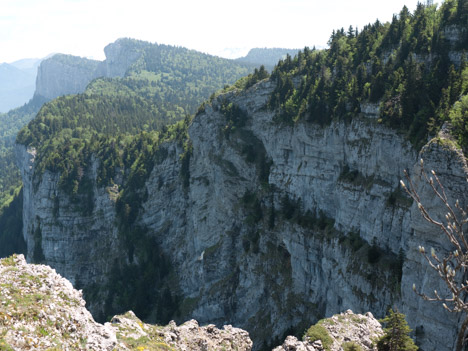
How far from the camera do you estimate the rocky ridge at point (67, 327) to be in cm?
2161

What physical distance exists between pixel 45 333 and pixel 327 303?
153 feet

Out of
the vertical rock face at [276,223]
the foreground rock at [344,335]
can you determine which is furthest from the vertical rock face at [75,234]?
the foreground rock at [344,335]

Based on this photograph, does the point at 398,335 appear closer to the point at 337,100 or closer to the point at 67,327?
the point at 67,327

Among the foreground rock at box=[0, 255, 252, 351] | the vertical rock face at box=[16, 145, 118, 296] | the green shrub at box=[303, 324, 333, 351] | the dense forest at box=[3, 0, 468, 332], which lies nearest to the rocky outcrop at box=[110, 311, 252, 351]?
the foreground rock at box=[0, 255, 252, 351]

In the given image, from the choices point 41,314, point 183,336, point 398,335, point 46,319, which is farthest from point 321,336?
point 41,314

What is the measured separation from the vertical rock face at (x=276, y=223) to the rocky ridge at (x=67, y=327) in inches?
411

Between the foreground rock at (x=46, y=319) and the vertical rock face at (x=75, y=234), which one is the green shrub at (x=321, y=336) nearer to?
the foreground rock at (x=46, y=319)

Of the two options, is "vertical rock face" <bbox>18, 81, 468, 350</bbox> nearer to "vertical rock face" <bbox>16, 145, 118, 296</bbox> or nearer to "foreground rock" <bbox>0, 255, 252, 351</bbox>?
"vertical rock face" <bbox>16, 145, 118, 296</bbox>

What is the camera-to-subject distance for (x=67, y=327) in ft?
78.1

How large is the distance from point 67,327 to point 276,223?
52.7 m

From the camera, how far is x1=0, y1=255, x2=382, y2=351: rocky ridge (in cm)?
2161

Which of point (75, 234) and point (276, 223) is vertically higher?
point (276, 223)

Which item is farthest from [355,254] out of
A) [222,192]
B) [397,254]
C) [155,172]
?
[155,172]

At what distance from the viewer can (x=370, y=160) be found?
5444cm
